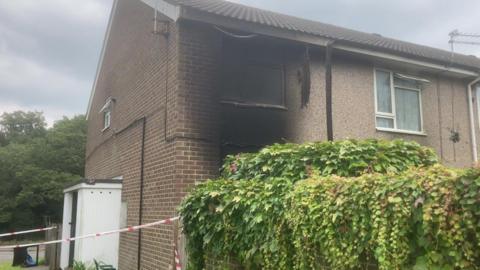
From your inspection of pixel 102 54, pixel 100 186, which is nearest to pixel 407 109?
pixel 100 186

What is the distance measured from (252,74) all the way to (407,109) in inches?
164

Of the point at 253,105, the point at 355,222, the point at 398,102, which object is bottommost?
the point at 355,222

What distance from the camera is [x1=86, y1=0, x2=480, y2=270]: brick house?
788 centimetres

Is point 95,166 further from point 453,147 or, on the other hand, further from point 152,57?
point 453,147

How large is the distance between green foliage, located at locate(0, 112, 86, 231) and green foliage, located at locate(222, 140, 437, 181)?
30687 millimetres

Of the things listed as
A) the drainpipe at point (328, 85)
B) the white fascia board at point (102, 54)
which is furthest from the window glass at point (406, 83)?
the white fascia board at point (102, 54)

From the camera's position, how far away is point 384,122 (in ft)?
33.5

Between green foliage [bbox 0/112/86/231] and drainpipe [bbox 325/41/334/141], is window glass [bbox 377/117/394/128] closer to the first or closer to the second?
drainpipe [bbox 325/41/334/141]

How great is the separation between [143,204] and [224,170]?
235 cm

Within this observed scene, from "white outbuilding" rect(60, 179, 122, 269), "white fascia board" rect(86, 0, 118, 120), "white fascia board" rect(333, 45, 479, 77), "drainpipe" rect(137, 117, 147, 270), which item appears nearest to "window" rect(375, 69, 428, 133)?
"white fascia board" rect(333, 45, 479, 77)

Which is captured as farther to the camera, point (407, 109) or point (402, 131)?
point (407, 109)

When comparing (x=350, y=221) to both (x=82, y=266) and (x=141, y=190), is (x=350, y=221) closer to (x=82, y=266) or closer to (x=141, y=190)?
(x=141, y=190)

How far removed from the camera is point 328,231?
3.81 meters

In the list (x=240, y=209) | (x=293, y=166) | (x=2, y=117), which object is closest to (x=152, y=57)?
(x=293, y=166)
